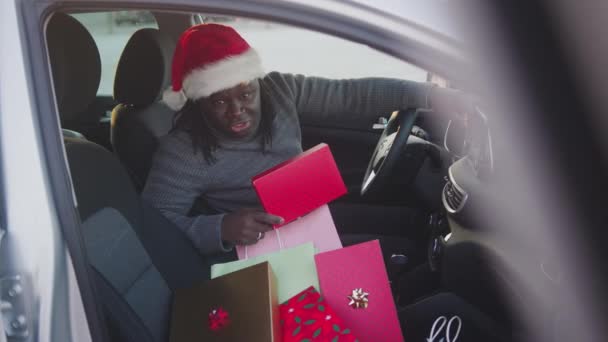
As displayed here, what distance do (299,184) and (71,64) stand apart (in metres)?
0.61

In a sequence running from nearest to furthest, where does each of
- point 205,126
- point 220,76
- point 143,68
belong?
point 220,76, point 205,126, point 143,68

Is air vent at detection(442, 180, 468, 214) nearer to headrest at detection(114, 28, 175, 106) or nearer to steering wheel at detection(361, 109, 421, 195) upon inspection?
steering wheel at detection(361, 109, 421, 195)

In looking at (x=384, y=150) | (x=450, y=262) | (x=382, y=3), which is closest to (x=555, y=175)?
(x=382, y=3)

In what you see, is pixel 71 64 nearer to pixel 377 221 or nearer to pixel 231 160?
pixel 231 160

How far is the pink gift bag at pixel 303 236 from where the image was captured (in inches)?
54.6

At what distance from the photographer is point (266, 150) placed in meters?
1.74

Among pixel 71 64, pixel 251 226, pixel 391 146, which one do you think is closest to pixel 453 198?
pixel 391 146

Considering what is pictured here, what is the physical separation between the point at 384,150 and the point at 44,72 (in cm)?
109

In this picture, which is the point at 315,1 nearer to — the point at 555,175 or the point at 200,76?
the point at 555,175

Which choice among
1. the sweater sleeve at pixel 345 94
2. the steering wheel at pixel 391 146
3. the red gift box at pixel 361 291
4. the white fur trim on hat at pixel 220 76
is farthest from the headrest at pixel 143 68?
the red gift box at pixel 361 291

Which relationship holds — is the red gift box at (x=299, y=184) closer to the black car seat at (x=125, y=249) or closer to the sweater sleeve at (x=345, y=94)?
the black car seat at (x=125, y=249)

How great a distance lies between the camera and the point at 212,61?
1.63 metres

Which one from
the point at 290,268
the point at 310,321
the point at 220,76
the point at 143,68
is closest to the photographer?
the point at 310,321

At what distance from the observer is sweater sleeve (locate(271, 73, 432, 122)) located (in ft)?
6.29
